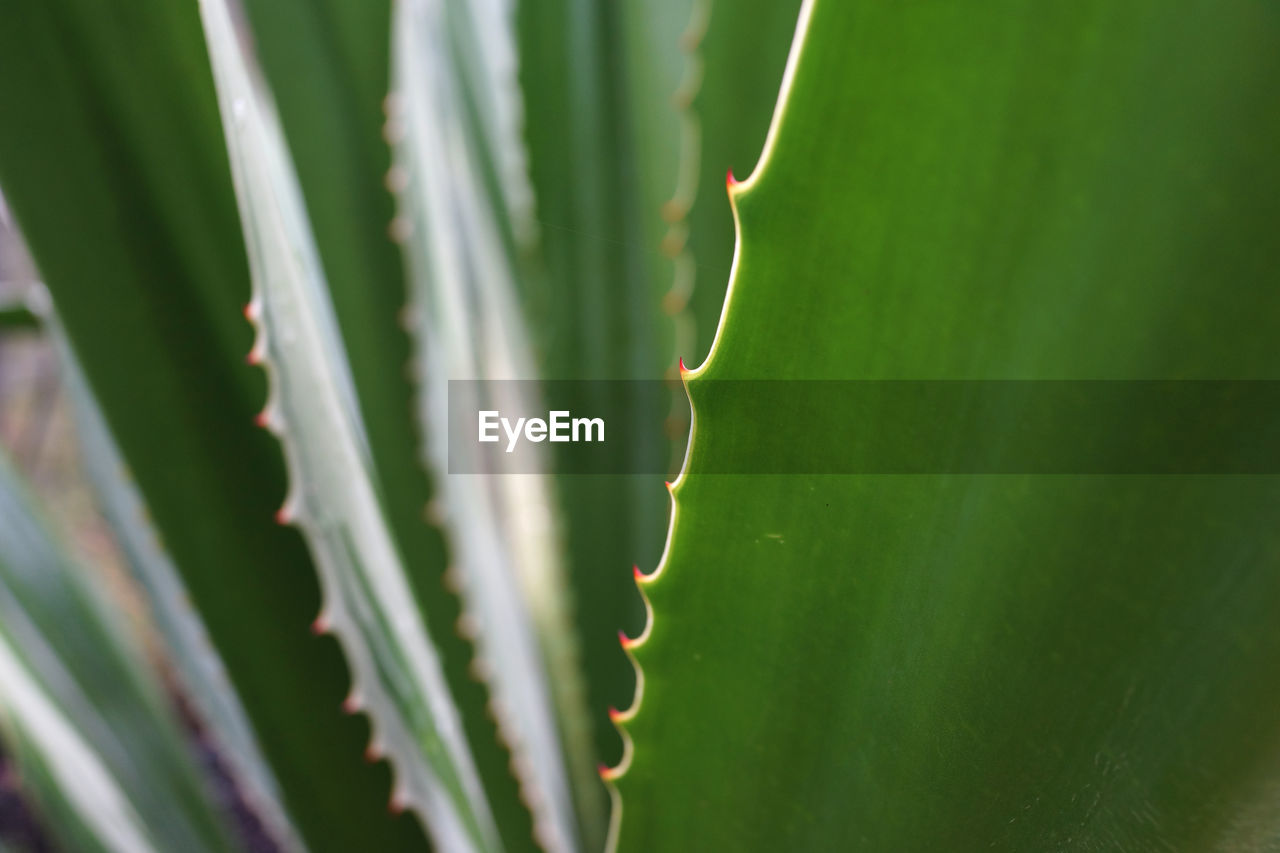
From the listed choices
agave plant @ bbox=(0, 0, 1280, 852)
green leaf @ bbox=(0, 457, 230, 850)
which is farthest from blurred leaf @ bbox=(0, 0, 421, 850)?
green leaf @ bbox=(0, 457, 230, 850)

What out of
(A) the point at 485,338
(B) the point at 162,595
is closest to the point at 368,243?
(A) the point at 485,338

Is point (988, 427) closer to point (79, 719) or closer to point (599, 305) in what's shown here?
point (599, 305)

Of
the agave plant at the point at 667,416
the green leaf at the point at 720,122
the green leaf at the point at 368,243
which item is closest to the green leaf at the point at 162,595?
the agave plant at the point at 667,416

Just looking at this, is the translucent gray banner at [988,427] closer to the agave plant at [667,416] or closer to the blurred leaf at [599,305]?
the agave plant at [667,416]

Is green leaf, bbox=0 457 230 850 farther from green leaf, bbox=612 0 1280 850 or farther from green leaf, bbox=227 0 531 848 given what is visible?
green leaf, bbox=612 0 1280 850

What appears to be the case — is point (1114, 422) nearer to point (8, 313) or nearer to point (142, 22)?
point (142, 22)

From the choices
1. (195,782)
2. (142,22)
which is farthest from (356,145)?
(195,782)
